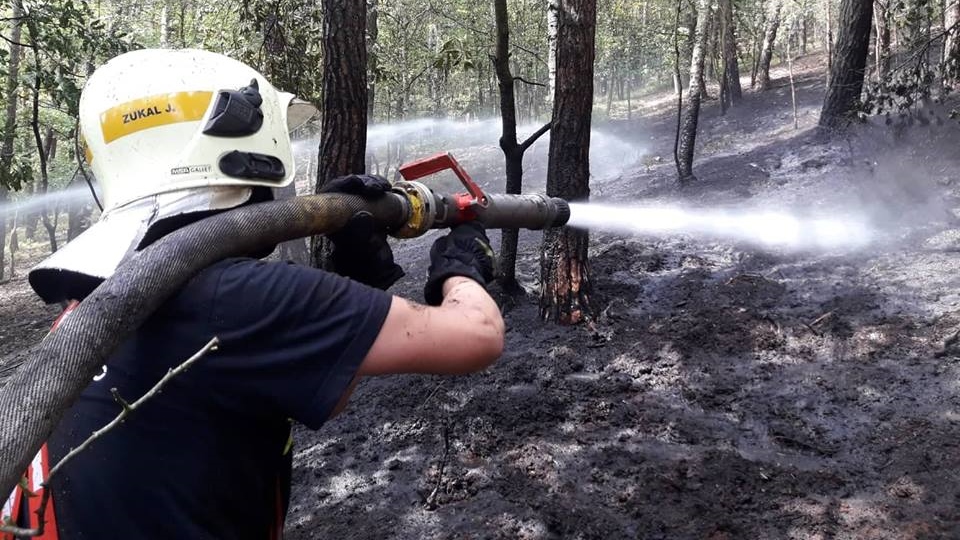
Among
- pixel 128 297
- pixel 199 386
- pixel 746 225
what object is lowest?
pixel 746 225

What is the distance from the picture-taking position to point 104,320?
128 cm

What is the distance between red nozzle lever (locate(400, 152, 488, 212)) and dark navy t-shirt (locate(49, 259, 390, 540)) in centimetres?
94

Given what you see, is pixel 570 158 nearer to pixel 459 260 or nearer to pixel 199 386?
pixel 459 260

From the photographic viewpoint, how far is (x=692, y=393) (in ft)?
16.1

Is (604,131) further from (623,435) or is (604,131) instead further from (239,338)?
(239,338)

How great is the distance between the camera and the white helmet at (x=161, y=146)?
162cm

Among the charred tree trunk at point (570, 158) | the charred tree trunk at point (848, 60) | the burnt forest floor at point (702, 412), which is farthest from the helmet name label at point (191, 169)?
the charred tree trunk at point (848, 60)

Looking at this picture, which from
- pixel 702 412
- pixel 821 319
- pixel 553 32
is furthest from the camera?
pixel 553 32

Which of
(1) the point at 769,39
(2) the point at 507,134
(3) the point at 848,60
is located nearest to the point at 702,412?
(2) the point at 507,134

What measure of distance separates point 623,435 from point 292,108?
325 centimetres

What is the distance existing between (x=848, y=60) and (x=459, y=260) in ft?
32.6

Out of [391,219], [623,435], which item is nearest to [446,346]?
[391,219]

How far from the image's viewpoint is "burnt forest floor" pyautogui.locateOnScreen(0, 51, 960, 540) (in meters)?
3.72

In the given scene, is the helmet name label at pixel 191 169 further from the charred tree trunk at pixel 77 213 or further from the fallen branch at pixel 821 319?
the charred tree trunk at pixel 77 213
